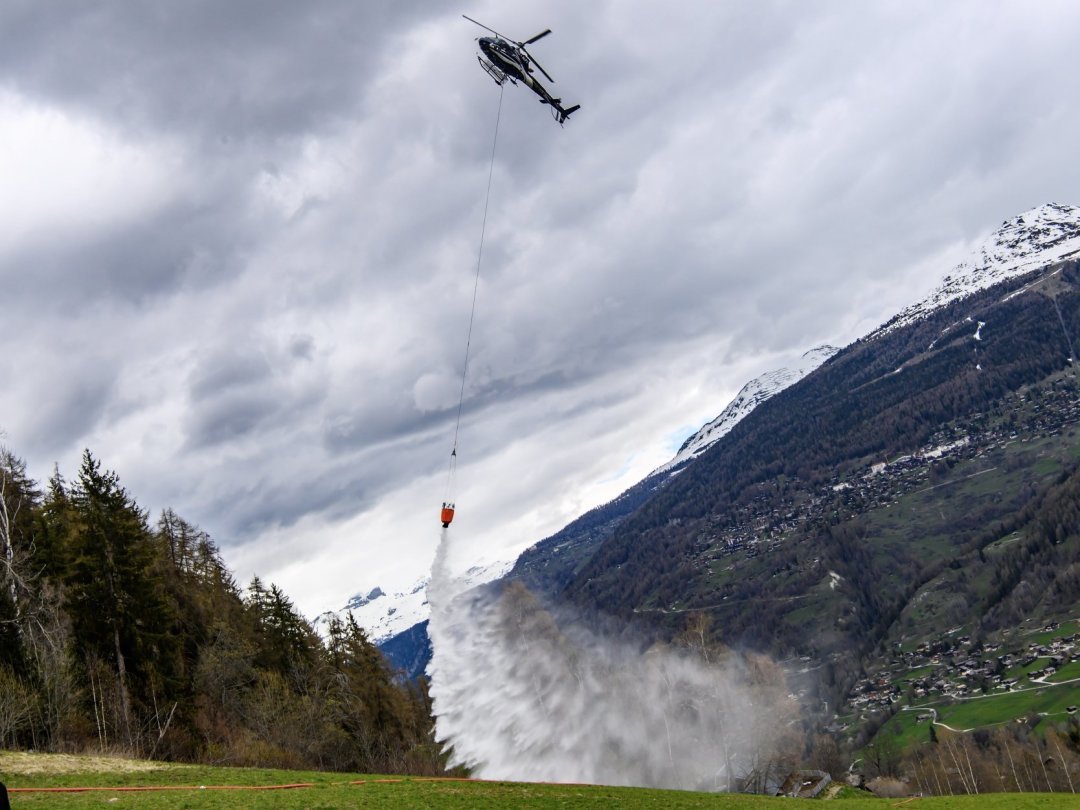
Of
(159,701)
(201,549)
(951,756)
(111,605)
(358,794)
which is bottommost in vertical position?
(951,756)

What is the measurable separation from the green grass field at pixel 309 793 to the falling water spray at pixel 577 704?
2102 cm

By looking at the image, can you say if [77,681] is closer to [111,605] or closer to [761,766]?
[111,605]

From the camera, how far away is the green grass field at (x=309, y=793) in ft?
106

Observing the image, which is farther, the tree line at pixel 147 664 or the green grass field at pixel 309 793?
the tree line at pixel 147 664

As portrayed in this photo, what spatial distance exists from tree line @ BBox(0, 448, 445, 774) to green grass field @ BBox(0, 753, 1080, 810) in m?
10.8

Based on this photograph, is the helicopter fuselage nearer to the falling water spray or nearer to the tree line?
the falling water spray

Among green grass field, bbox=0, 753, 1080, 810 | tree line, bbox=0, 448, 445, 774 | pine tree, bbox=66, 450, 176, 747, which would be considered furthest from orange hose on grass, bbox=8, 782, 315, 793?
pine tree, bbox=66, 450, 176, 747

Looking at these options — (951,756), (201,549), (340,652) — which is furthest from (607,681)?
(951,756)

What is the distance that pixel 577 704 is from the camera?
72812 millimetres

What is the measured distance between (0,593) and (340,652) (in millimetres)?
51407

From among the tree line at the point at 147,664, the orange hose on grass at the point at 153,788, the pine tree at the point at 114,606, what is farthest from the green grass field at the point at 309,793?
the pine tree at the point at 114,606

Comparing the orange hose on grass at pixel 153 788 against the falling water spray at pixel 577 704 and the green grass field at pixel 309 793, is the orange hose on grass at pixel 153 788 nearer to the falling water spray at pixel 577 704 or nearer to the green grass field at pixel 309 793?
the green grass field at pixel 309 793

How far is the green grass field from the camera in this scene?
3238 cm

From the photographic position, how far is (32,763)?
126 ft
